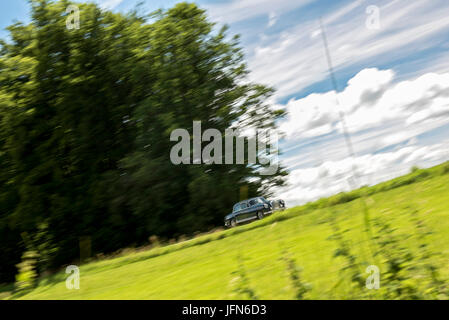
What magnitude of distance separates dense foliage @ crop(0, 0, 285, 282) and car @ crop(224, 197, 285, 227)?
2634mm

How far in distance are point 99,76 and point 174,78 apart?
5.36m

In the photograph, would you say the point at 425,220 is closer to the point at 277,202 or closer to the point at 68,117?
the point at 277,202

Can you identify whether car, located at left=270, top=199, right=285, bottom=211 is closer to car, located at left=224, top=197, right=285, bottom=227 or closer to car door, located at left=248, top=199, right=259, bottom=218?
car, located at left=224, top=197, right=285, bottom=227

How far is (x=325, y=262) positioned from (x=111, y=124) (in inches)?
1204

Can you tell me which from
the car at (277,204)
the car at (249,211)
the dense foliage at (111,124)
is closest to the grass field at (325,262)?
the car at (277,204)

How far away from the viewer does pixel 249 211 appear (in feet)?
88.9

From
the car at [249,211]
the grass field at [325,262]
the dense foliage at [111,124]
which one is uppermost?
the dense foliage at [111,124]

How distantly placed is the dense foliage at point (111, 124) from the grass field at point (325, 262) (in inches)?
929

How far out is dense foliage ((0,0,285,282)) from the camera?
99.7 feet

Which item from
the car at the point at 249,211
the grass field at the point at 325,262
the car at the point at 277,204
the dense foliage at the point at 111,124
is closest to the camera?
the grass field at the point at 325,262

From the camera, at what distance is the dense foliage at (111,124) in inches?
1196

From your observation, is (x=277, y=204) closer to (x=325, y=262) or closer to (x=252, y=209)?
(x=252, y=209)

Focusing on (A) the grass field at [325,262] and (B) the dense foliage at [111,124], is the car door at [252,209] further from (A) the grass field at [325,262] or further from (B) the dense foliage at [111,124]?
(A) the grass field at [325,262]
